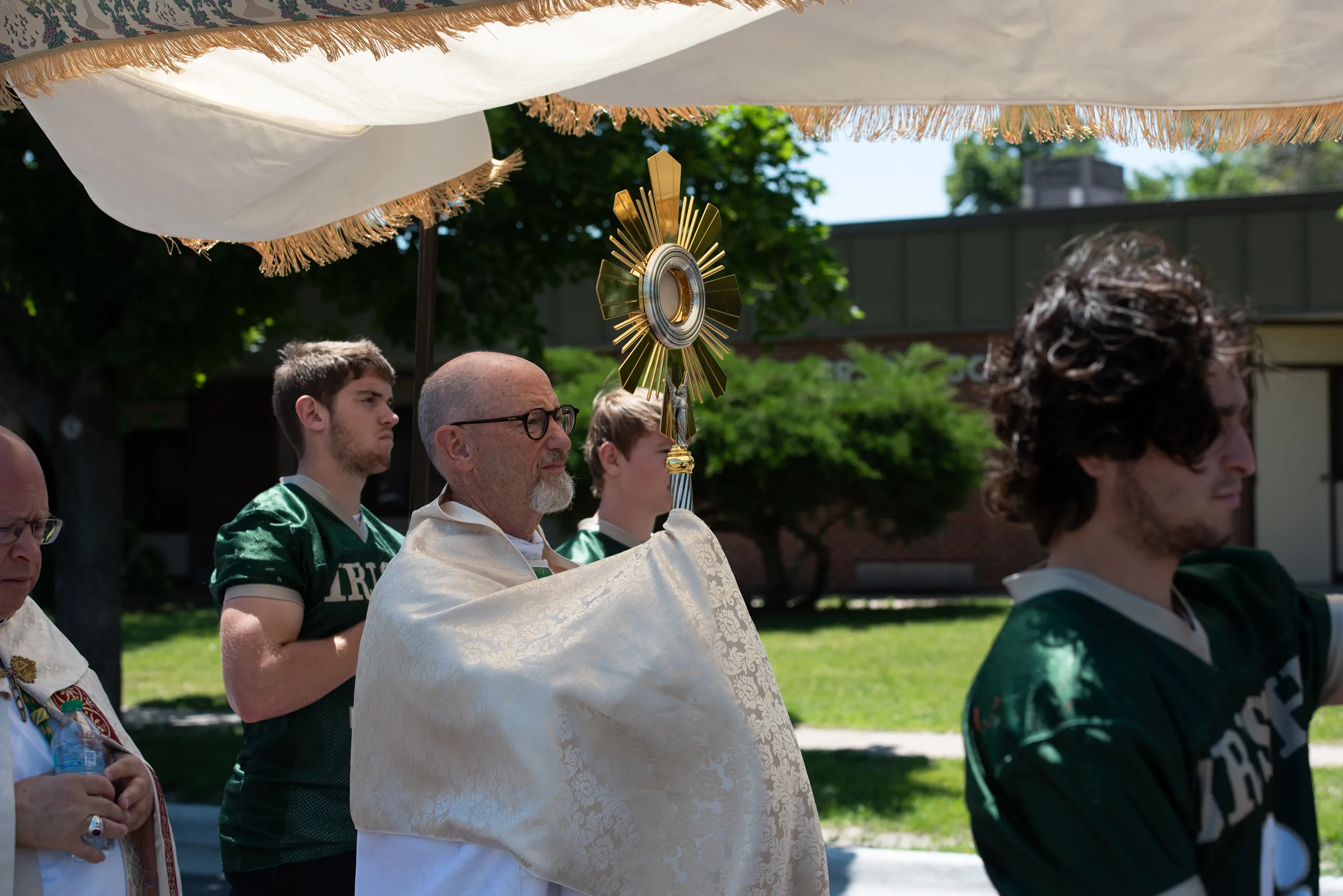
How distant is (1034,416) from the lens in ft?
5.59

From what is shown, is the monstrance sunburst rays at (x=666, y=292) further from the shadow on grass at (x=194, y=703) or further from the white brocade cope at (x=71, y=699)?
the shadow on grass at (x=194, y=703)

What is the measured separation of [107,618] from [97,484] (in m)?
0.83

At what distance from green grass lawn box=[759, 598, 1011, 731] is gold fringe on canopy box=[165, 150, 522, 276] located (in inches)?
171

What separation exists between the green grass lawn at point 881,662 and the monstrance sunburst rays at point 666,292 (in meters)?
5.00

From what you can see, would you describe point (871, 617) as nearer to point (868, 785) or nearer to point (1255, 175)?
point (868, 785)

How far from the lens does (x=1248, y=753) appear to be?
163 cm

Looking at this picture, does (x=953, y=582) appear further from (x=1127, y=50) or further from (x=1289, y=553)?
(x=1127, y=50)

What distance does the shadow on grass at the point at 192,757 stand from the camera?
765 cm

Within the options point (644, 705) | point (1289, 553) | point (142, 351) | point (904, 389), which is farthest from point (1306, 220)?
point (644, 705)

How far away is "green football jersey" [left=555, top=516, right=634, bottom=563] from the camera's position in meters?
3.70

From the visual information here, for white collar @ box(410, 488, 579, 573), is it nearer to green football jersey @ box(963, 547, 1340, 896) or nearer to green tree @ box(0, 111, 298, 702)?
green football jersey @ box(963, 547, 1340, 896)

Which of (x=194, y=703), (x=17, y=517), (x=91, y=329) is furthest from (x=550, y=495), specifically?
(x=194, y=703)

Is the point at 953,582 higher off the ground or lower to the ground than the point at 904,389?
lower

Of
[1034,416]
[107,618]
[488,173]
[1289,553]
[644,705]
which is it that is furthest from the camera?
[1289,553]
